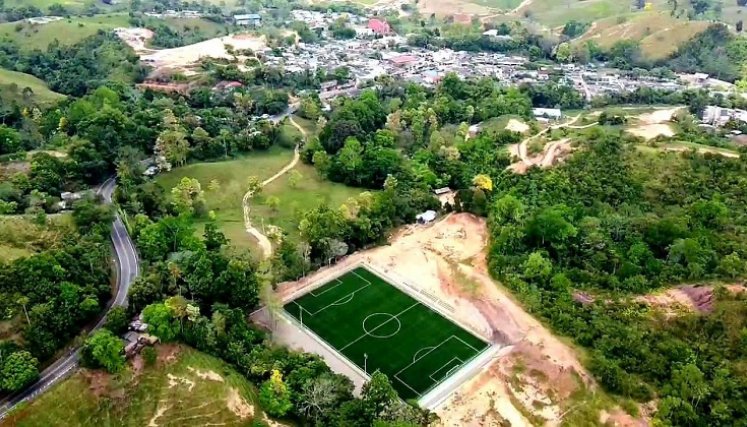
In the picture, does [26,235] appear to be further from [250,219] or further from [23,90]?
[23,90]

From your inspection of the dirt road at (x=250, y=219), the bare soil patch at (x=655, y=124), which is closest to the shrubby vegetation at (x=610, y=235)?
the dirt road at (x=250, y=219)

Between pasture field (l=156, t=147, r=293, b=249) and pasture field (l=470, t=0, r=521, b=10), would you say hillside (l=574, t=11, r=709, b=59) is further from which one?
pasture field (l=156, t=147, r=293, b=249)

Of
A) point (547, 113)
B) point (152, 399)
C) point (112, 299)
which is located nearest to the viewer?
point (152, 399)

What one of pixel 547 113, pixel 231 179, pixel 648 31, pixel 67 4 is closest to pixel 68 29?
pixel 67 4

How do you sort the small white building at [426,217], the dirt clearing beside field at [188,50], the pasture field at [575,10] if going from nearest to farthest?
the small white building at [426,217]
the dirt clearing beside field at [188,50]
the pasture field at [575,10]

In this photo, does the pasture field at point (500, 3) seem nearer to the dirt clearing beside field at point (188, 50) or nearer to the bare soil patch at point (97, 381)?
the dirt clearing beside field at point (188, 50)

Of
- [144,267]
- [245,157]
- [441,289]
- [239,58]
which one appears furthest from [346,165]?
[239,58]
